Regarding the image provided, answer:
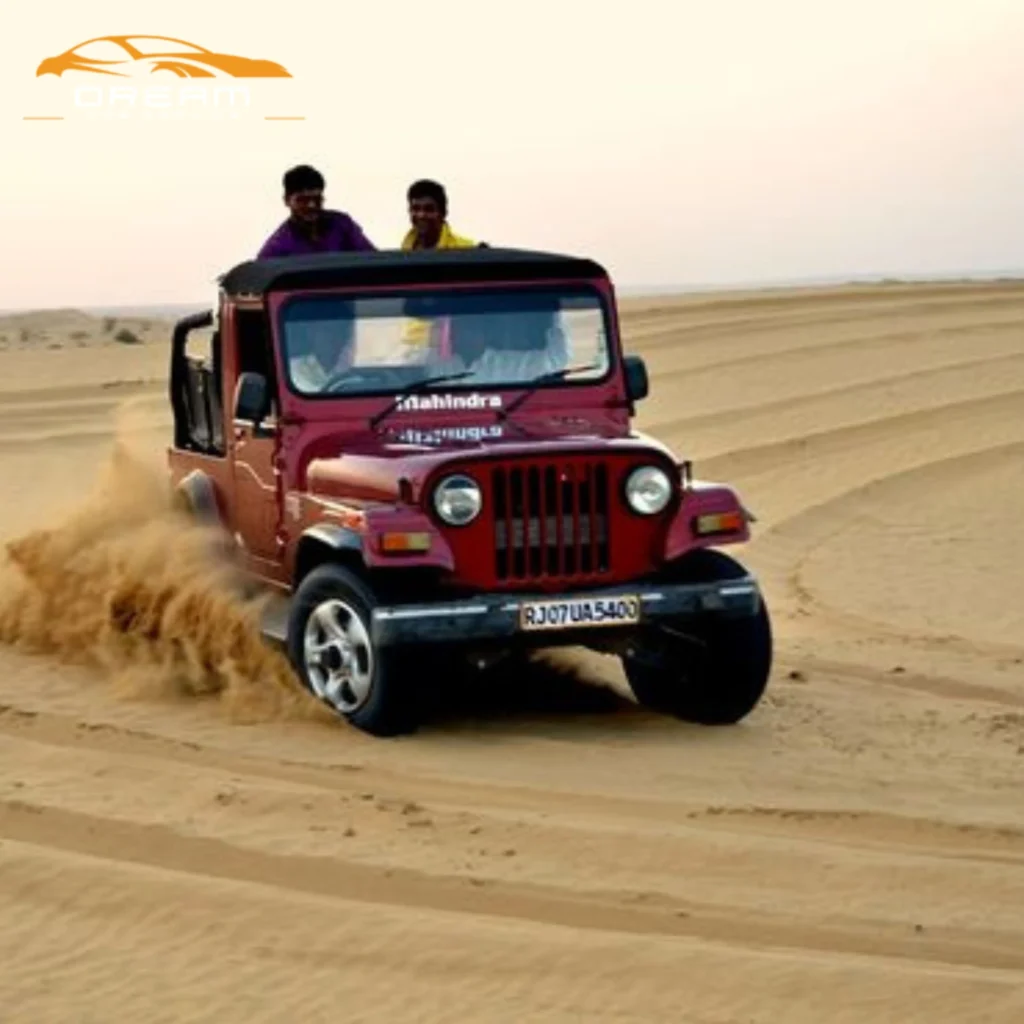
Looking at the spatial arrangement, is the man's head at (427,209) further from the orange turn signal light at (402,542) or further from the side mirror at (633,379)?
the orange turn signal light at (402,542)

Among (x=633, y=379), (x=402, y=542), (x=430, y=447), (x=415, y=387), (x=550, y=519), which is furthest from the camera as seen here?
(x=633, y=379)

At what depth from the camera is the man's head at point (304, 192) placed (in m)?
11.6

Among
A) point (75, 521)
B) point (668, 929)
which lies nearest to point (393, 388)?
point (75, 521)

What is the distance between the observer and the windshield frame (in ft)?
34.0

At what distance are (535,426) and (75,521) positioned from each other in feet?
8.85

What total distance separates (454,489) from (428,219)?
9.50 ft

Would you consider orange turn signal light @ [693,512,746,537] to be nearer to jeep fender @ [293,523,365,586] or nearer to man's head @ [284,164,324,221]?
jeep fender @ [293,523,365,586]

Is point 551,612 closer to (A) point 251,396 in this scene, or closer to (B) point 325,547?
(B) point 325,547

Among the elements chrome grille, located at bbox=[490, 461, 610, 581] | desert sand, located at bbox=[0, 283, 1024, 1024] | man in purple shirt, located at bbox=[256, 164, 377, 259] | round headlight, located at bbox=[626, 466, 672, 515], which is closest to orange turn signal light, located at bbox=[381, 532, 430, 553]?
chrome grille, located at bbox=[490, 461, 610, 581]

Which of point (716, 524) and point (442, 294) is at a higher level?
point (442, 294)

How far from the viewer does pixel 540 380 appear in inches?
416

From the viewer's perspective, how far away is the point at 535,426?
1036cm

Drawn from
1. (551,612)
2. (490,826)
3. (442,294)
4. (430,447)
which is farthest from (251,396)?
(490,826)

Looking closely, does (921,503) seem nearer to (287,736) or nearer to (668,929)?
(287,736)
